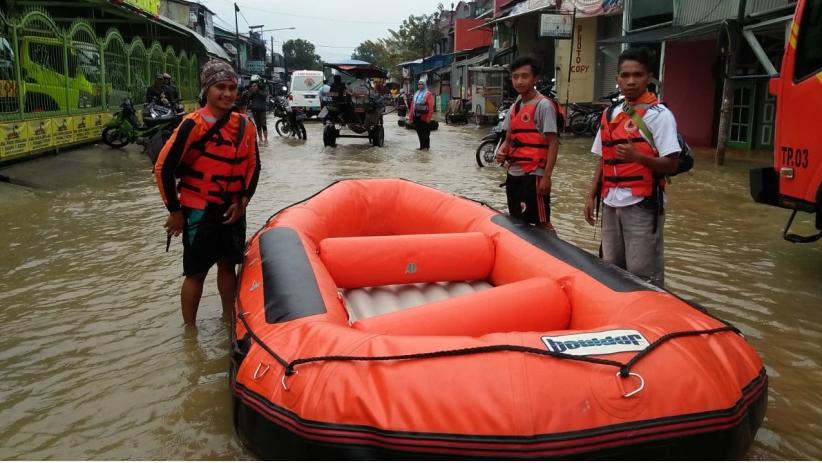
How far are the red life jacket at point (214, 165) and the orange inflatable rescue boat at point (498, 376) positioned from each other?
73cm

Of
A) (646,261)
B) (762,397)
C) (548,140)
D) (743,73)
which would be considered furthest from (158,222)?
(743,73)

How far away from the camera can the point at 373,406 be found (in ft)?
6.76

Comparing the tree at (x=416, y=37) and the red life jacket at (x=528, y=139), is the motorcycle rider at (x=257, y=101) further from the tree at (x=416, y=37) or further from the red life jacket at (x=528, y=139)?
the tree at (x=416, y=37)

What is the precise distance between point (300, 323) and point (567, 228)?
4373 mm

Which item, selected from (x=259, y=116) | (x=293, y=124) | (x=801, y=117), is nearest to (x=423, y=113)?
(x=293, y=124)

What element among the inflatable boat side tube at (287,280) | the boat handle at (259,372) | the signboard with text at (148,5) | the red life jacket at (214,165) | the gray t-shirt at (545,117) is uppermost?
the signboard with text at (148,5)

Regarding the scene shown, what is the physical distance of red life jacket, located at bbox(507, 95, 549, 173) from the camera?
406 centimetres

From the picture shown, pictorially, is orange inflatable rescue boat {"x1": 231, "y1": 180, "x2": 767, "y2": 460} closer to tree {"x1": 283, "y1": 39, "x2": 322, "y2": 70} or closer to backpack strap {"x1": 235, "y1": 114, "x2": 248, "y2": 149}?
backpack strap {"x1": 235, "y1": 114, "x2": 248, "y2": 149}

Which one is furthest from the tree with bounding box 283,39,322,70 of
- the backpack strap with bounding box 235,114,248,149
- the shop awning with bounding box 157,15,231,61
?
the backpack strap with bounding box 235,114,248,149

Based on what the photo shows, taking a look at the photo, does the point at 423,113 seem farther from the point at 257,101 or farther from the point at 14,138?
the point at 14,138

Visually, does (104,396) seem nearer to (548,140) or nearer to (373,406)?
(373,406)

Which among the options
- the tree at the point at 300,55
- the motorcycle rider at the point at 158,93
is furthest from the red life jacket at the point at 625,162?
the tree at the point at 300,55

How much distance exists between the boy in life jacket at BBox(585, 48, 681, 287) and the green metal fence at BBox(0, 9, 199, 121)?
345 inches

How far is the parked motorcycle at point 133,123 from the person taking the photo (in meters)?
12.0
